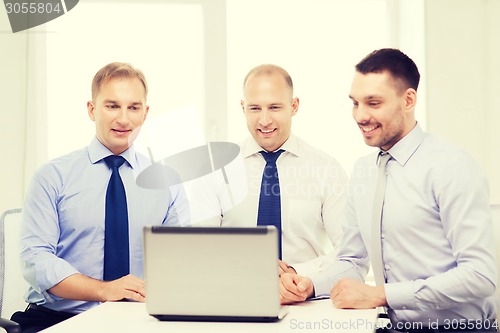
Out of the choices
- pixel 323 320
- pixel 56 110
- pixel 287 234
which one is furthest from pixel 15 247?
pixel 56 110

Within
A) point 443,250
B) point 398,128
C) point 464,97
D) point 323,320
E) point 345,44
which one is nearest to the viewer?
point 323,320

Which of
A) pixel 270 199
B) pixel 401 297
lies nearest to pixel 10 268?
pixel 270 199

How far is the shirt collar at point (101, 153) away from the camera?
8.77 ft

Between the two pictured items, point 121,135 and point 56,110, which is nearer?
point 121,135

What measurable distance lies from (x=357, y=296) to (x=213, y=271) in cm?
51

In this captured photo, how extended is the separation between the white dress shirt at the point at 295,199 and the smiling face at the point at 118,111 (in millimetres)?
526

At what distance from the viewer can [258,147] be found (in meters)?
3.02

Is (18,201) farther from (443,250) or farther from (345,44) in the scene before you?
(443,250)

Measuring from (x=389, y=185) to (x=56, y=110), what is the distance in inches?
109

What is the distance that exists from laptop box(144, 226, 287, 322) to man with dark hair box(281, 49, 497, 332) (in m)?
0.36

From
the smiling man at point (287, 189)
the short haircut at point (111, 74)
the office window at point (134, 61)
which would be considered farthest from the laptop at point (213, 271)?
the office window at point (134, 61)

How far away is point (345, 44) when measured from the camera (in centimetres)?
432

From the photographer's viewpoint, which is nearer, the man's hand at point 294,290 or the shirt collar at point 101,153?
the man's hand at point 294,290

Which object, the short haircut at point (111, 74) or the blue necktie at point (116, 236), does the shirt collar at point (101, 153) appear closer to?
the blue necktie at point (116, 236)
